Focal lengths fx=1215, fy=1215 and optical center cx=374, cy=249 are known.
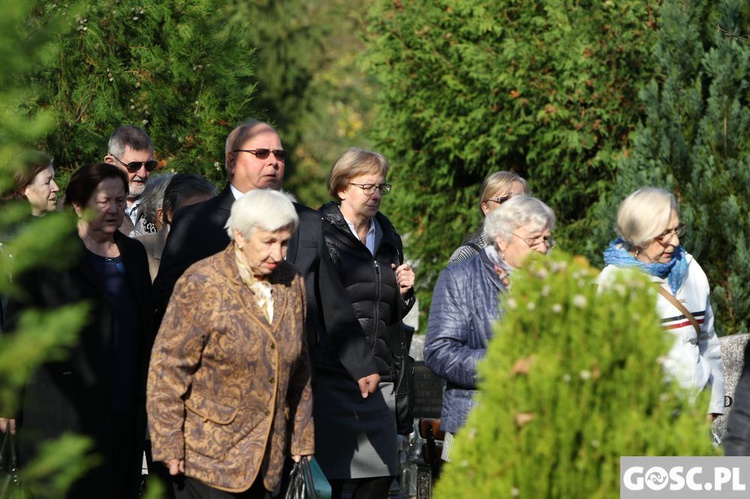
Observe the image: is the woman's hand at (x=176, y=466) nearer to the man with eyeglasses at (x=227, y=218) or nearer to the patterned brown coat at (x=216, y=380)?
the patterned brown coat at (x=216, y=380)

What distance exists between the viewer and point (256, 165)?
5.70 meters

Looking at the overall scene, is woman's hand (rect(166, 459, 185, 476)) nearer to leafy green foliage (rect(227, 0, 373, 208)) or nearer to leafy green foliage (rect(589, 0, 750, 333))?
leafy green foliage (rect(589, 0, 750, 333))

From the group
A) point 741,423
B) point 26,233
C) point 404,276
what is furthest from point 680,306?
point 26,233

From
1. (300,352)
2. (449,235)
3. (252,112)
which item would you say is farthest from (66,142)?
(449,235)

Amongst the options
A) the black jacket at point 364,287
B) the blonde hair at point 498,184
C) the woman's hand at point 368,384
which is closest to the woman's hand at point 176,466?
the woman's hand at point 368,384

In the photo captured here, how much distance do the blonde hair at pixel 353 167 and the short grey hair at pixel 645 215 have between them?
1.35m

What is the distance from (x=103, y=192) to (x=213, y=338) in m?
1.19

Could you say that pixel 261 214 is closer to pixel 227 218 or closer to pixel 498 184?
pixel 227 218

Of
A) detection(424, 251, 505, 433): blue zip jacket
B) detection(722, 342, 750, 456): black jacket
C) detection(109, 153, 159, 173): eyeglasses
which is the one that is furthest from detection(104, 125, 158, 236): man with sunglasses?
detection(722, 342, 750, 456): black jacket

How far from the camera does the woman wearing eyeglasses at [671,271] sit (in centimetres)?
596

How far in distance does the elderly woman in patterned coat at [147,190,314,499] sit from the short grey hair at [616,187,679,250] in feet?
6.56

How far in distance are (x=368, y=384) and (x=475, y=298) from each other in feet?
2.18

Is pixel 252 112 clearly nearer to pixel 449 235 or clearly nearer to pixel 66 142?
pixel 66 142

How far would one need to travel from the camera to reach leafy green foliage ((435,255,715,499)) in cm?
293
